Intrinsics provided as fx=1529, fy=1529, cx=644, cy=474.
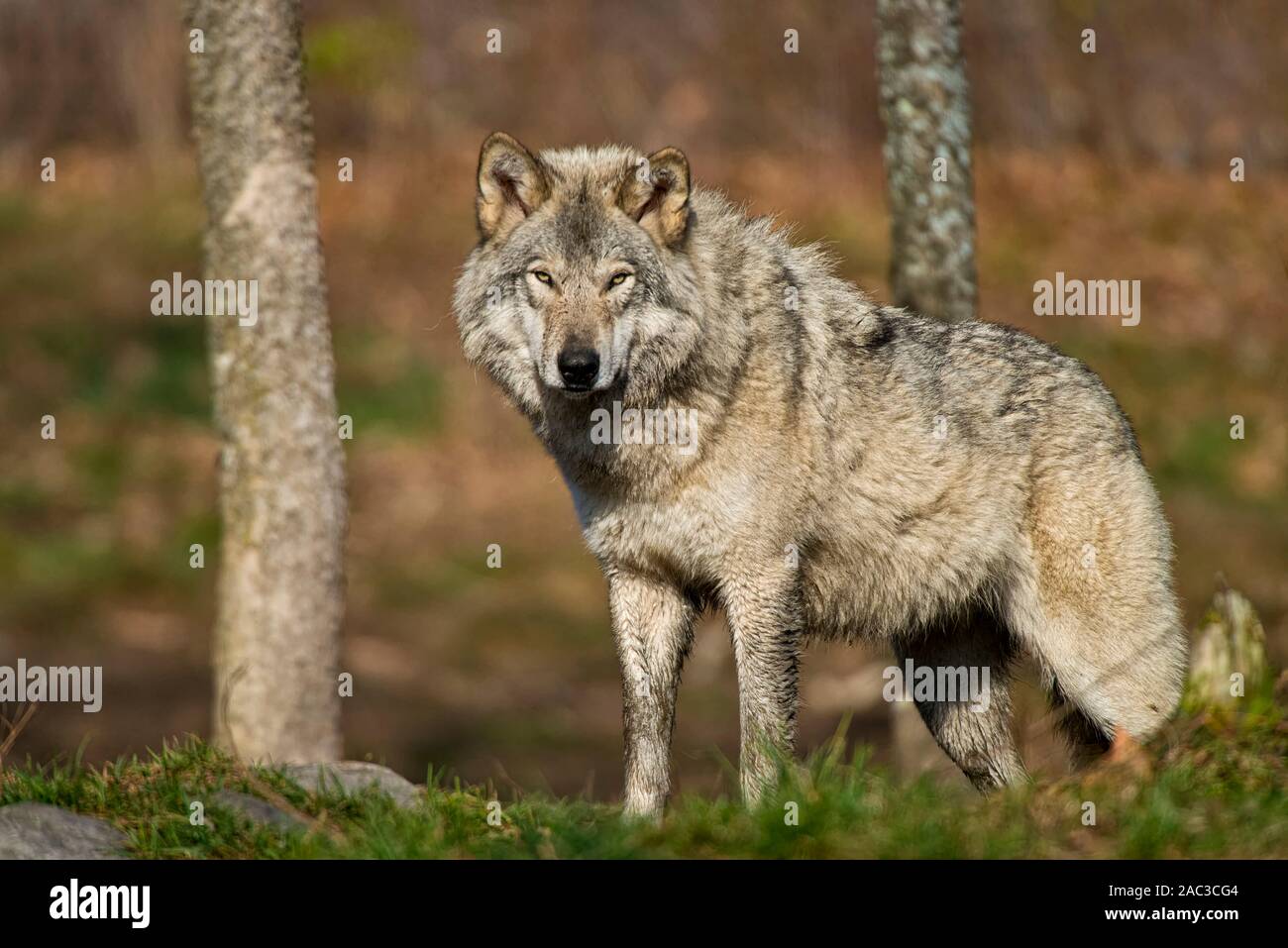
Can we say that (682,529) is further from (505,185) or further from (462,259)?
(462,259)

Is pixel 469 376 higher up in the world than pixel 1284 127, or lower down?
lower down

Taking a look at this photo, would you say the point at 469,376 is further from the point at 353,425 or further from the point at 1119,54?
the point at 1119,54

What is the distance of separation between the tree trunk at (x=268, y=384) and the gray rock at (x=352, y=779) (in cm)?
151

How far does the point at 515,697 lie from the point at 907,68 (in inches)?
Answer: 307

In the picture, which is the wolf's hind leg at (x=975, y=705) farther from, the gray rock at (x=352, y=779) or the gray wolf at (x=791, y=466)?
the gray rock at (x=352, y=779)

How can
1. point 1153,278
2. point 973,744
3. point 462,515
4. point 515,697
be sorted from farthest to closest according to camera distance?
point 1153,278
point 462,515
point 515,697
point 973,744

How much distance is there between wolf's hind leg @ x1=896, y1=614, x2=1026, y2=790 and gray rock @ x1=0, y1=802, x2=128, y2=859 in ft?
12.2

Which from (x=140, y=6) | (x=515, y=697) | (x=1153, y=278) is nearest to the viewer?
(x=515, y=697)

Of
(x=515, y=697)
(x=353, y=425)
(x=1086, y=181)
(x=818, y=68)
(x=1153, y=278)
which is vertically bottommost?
(x=515, y=697)

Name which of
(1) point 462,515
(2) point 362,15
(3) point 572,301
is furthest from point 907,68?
(2) point 362,15

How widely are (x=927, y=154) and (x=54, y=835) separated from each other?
574cm

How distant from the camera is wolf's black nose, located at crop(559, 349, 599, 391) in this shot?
5.72 meters

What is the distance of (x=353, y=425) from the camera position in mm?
17391

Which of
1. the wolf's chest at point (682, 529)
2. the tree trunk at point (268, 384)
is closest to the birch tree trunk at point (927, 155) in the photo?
the wolf's chest at point (682, 529)
